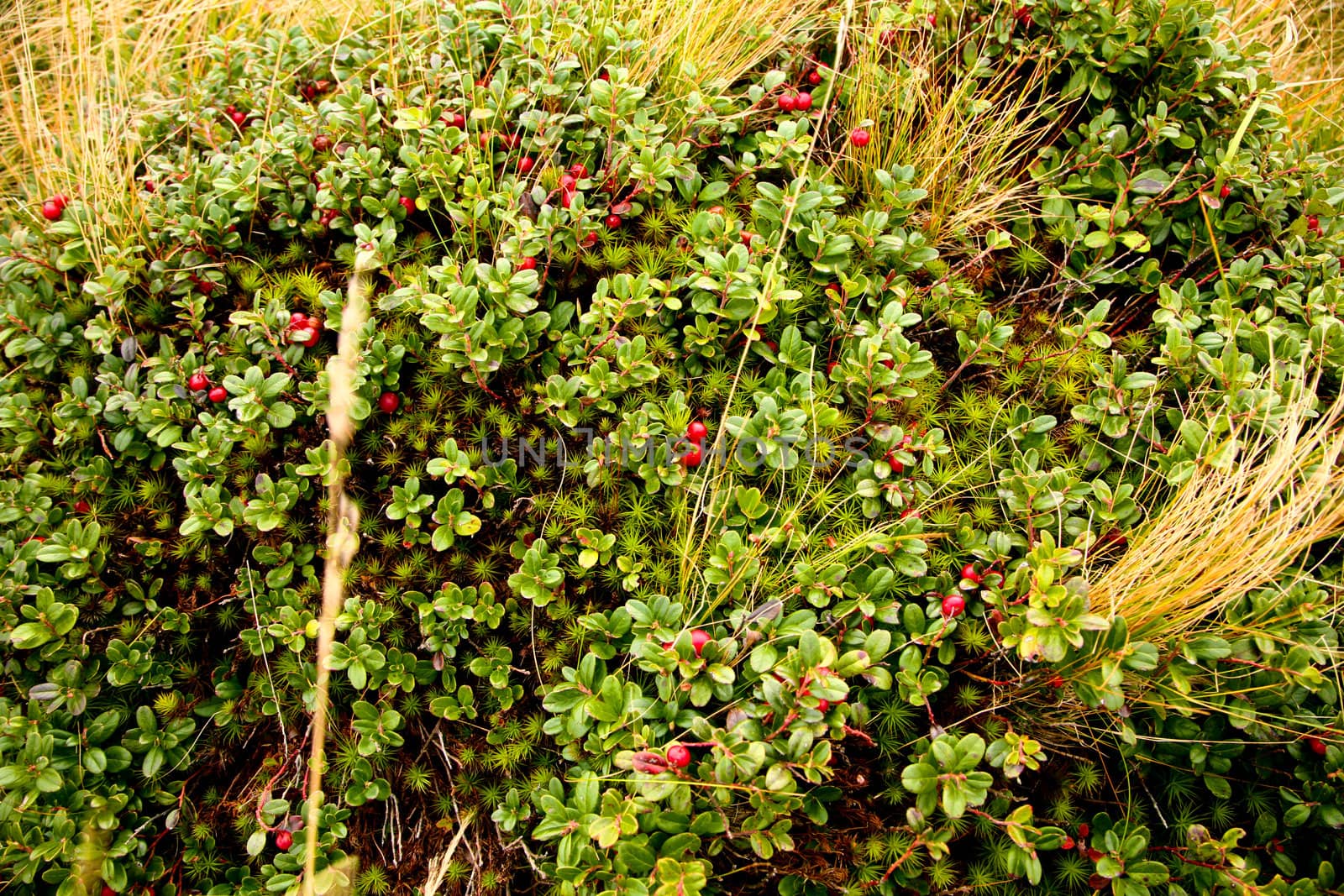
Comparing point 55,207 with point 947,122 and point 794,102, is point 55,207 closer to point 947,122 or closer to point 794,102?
point 794,102

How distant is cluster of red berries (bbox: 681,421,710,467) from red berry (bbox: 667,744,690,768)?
93 centimetres

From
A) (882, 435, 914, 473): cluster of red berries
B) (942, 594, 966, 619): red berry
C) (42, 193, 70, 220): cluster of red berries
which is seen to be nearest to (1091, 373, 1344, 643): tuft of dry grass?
(942, 594, 966, 619): red berry

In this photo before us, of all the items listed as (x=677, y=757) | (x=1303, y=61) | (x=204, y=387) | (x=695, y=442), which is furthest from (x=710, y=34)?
(x=1303, y=61)

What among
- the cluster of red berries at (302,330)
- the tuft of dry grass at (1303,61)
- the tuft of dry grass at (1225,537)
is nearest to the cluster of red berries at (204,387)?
the cluster of red berries at (302,330)

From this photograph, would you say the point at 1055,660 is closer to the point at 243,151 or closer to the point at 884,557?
the point at 884,557

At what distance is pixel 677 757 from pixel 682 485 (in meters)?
0.89

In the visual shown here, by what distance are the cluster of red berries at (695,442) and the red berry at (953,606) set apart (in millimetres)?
911

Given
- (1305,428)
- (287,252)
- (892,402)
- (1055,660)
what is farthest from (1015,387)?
(287,252)

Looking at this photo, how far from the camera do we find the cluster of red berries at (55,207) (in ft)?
10.3

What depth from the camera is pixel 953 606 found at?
8.00 feet

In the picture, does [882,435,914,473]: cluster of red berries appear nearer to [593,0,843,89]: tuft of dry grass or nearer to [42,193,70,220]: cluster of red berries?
[593,0,843,89]: tuft of dry grass

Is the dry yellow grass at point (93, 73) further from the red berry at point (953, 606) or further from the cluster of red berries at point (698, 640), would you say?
the red berry at point (953, 606)

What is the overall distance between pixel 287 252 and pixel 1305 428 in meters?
3.81

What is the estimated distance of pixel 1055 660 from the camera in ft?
7.14
